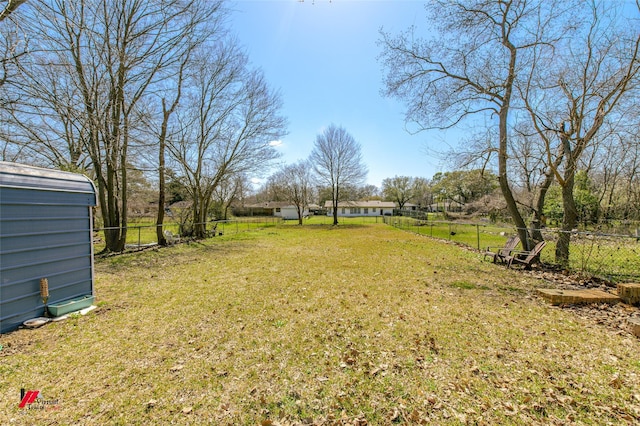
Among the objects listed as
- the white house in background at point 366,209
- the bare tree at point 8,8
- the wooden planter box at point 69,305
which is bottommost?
the wooden planter box at point 69,305

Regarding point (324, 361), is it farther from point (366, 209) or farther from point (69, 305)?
point (366, 209)

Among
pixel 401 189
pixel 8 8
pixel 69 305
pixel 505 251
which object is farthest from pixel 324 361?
pixel 401 189

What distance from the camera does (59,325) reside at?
4273 millimetres

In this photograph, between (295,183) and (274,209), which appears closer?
(295,183)

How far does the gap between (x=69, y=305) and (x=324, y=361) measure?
15.0 ft

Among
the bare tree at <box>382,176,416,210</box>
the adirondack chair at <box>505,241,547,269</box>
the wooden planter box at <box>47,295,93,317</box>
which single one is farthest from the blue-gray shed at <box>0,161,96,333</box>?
the bare tree at <box>382,176,416,210</box>

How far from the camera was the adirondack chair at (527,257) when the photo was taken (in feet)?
25.6

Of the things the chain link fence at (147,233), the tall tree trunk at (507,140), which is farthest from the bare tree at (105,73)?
the tall tree trunk at (507,140)

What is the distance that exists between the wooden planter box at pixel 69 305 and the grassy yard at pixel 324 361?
25 cm

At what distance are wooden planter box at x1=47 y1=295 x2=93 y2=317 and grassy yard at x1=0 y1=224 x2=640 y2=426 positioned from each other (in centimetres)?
25

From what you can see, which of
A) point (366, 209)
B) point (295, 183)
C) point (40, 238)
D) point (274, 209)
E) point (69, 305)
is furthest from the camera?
point (366, 209)

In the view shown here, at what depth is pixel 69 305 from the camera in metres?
4.66

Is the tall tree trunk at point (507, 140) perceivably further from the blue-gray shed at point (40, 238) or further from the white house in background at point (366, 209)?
the white house in background at point (366, 209)

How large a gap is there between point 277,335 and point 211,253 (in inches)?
347
